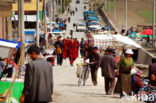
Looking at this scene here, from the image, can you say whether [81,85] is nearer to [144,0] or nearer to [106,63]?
[106,63]

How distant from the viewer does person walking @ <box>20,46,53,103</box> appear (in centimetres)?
788

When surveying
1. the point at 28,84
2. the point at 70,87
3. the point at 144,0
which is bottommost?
the point at 70,87

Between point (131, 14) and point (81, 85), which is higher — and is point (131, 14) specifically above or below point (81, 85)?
above

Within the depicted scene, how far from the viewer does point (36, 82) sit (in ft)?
26.0

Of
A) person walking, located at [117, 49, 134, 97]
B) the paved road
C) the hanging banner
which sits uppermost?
the hanging banner

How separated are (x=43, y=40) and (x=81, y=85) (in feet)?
98.1

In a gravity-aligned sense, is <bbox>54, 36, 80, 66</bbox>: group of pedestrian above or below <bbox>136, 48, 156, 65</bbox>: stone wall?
above

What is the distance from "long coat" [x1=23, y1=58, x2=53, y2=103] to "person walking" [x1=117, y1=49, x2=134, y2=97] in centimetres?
532

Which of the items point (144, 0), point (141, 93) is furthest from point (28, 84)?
point (144, 0)

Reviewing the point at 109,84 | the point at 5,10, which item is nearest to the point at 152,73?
the point at 109,84

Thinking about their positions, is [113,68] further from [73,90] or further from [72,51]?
[72,51]

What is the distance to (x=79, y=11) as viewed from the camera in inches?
4879

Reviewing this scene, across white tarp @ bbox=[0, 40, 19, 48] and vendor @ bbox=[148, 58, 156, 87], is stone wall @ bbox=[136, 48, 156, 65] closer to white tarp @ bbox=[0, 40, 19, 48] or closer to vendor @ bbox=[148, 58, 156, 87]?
vendor @ bbox=[148, 58, 156, 87]

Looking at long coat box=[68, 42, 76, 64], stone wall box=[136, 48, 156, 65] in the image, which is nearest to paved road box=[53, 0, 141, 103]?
long coat box=[68, 42, 76, 64]
